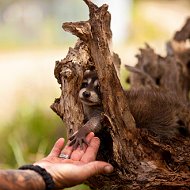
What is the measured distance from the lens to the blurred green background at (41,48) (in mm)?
7672

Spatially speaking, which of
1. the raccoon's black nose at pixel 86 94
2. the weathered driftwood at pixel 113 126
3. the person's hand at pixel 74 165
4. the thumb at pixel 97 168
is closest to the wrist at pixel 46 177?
the person's hand at pixel 74 165

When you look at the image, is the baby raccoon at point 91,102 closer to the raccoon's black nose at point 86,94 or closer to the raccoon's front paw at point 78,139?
the raccoon's black nose at point 86,94

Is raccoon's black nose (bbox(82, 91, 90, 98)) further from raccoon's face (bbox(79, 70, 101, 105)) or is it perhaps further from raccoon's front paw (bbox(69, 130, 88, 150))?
raccoon's front paw (bbox(69, 130, 88, 150))

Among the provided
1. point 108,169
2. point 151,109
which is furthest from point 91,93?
point 108,169

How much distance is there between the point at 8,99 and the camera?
964 centimetres

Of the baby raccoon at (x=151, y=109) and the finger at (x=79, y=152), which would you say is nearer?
the finger at (x=79, y=152)

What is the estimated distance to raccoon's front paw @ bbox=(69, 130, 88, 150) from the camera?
180 inches

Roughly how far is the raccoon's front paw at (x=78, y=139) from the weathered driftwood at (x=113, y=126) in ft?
0.54

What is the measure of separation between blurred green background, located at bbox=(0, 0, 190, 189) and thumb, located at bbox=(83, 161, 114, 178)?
84.3 inches

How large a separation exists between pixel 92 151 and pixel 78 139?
0.60 ft

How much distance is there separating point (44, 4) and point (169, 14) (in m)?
4.08

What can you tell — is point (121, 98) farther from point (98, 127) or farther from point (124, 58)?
point (124, 58)

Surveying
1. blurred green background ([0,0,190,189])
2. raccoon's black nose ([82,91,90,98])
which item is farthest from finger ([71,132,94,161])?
blurred green background ([0,0,190,189])

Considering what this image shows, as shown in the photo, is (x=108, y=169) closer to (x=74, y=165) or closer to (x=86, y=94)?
(x=74, y=165)
